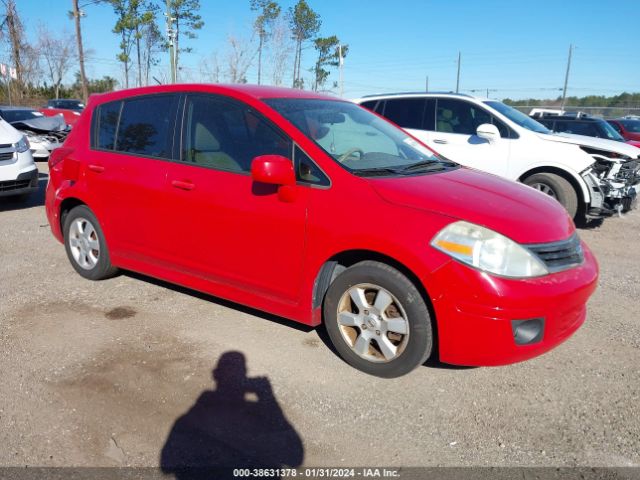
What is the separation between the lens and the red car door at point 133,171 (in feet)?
13.0

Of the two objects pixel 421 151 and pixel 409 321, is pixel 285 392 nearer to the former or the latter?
pixel 409 321

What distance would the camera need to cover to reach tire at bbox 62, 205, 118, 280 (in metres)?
4.54

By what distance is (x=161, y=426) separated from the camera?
272 centimetres

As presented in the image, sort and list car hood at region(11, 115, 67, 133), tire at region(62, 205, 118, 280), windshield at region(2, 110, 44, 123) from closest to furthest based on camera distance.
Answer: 1. tire at region(62, 205, 118, 280)
2. car hood at region(11, 115, 67, 133)
3. windshield at region(2, 110, 44, 123)

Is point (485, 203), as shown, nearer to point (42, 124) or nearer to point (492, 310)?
point (492, 310)

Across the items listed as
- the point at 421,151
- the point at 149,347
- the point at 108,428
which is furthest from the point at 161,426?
the point at 421,151

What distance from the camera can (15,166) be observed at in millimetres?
7570

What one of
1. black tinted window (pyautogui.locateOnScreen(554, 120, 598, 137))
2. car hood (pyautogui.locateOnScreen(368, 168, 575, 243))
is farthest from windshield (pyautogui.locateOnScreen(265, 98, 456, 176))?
black tinted window (pyautogui.locateOnScreen(554, 120, 598, 137))

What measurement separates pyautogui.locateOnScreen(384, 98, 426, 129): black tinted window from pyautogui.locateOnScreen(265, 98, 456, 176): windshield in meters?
4.13

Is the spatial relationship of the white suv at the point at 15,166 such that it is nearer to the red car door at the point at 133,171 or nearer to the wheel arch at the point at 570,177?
the red car door at the point at 133,171

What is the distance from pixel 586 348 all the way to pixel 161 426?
114 inches

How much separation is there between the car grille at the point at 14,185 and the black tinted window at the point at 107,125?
3.94 meters

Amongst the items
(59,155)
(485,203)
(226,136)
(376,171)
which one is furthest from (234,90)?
(59,155)

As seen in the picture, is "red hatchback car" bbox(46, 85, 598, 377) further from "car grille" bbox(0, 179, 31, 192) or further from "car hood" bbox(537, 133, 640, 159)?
"car hood" bbox(537, 133, 640, 159)
